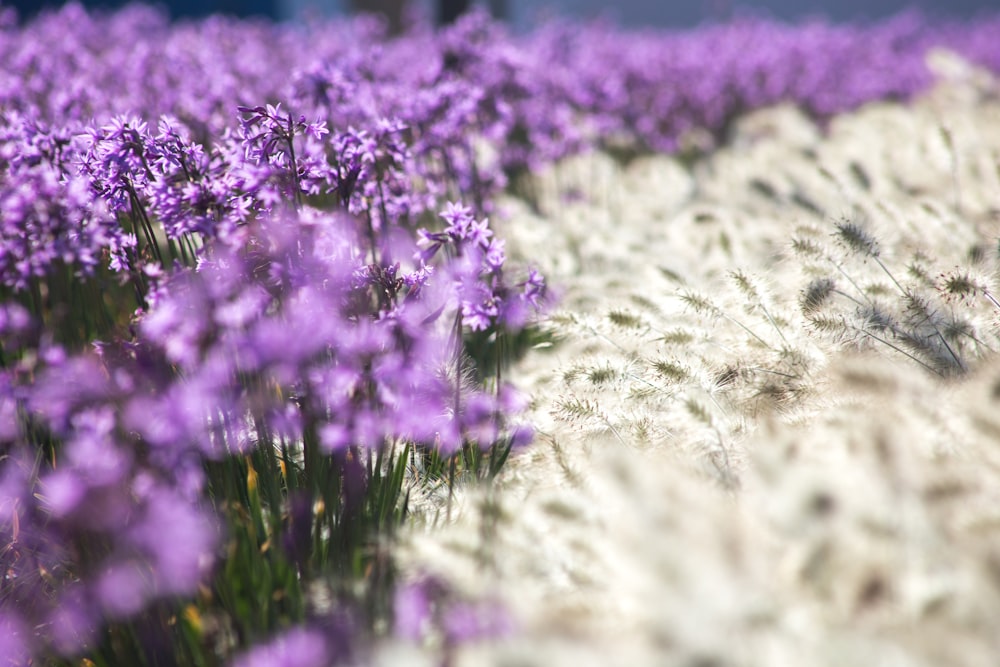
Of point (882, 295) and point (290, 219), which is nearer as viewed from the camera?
point (290, 219)

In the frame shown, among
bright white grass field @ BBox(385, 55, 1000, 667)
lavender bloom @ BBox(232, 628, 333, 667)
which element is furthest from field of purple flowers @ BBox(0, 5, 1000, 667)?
bright white grass field @ BBox(385, 55, 1000, 667)

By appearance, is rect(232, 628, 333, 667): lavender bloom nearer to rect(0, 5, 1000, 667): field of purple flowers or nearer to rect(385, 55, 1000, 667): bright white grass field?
rect(0, 5, 1000, 667): field of purple flowers

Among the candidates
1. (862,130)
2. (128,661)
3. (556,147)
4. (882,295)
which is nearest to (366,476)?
(128,661)

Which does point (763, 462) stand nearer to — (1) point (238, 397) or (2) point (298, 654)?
(2) point (298, 654)

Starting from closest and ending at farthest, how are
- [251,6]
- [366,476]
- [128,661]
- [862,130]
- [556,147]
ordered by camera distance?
[128,661] < [366,476] < [556,147] < [862,130] < [251,6]

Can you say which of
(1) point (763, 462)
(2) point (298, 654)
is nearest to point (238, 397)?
(2) point (298, 654)

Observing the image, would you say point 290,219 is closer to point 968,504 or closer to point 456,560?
point 456,560

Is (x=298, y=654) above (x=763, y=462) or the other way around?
the other way around

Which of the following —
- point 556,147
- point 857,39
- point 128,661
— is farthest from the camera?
point 857,39

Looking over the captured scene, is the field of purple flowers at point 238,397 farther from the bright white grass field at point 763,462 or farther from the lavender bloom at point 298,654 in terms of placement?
the bright white grass field at point 763,462
